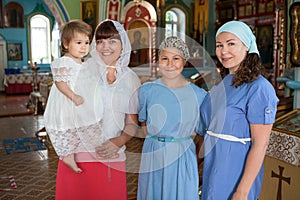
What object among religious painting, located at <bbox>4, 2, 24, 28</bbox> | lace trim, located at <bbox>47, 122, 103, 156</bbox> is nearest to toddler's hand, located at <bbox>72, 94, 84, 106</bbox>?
lace trim, located at <bbox>47, 122, 103, 156</bbox>

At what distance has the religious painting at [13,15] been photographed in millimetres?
13983

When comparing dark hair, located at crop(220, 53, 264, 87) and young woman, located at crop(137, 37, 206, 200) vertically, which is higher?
dark hair, located at crop(220, 53, 264, 87)

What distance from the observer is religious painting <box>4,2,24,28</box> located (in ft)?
45.9

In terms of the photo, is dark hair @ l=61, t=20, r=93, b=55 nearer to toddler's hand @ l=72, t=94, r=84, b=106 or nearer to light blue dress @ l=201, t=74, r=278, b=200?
toddler's hand @ l=72, t=94, r=84, b=106

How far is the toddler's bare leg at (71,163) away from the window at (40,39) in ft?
45.9

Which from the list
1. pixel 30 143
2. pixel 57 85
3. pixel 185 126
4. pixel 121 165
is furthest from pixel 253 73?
pixel 30 143

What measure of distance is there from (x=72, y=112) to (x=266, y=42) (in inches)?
389

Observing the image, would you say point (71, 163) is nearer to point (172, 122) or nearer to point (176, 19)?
point (172, 122)

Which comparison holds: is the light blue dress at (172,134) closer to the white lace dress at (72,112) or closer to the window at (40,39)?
the white lace dress at (72,112)

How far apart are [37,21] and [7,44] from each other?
183 cm

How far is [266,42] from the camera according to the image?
10508 millimetres

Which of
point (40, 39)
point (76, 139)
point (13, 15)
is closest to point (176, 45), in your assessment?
point (76, 139)

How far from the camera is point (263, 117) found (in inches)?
57.0

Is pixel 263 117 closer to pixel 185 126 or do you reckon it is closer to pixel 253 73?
pixel 253 73
